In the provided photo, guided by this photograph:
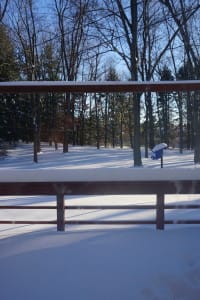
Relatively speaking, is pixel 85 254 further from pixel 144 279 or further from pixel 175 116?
pixel 175 116

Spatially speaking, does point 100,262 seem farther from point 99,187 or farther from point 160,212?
point 160,212

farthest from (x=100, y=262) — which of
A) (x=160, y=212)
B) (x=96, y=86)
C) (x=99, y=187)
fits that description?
(x=96, y=86)

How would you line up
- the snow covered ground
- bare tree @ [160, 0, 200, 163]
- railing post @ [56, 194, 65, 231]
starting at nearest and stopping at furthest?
the snow covered ground, railing post @ [56, 194, 65, 231], bare tree @ [160, 0, 200, 163]

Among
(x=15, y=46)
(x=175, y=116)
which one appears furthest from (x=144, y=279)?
(x=175, y=116)

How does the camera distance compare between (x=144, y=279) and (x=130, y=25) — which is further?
(x=130, y=25)

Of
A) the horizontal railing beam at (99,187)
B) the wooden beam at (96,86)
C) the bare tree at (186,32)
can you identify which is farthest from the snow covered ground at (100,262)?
the bare tree at (186,32)

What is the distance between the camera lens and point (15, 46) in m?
28.6

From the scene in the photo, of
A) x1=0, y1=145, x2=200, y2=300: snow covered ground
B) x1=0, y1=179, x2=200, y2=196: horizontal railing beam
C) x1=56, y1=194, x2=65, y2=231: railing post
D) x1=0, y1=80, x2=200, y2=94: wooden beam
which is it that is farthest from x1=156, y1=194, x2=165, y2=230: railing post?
x1=0, y1=80, x2=200, y2=94: wooden beam

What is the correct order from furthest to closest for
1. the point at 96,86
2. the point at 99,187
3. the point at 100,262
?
the point at 96,86
the point at 100,262
the point at 99,187

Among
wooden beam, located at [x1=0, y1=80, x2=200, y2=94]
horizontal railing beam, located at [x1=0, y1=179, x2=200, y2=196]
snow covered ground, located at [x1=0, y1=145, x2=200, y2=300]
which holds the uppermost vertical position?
wooden beam, located at [x1=0, y1=80, x2=200, y2=94]

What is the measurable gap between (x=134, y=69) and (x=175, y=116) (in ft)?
88.3

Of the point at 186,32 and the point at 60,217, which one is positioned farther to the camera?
the point at 186,32

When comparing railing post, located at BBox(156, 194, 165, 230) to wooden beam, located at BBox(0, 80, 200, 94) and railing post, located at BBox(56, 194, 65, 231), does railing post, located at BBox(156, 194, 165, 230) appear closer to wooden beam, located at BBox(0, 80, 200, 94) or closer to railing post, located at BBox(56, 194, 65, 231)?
railing post, located at BBox(56, 194, 65, 231)

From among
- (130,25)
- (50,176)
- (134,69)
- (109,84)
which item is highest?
(130,25)
